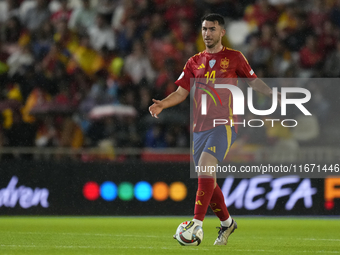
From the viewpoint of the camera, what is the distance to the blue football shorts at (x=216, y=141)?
640cm

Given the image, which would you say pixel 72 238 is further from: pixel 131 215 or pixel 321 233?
pixel 131 215

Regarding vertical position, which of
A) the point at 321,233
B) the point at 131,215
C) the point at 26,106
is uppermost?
the point at 26,106

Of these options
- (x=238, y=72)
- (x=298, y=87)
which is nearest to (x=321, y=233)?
(x=238, y=72)

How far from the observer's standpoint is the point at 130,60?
13844mm

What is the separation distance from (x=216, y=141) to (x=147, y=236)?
6.53 feet

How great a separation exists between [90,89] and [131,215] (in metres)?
3.17

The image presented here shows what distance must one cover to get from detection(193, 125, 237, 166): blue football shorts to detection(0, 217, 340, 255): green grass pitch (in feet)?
2.92

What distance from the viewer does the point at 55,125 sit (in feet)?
44.5

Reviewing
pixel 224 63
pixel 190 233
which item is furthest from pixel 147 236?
pixel 224 63

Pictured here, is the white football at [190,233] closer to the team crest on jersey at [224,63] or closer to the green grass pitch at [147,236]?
the green grass pitch at [147,236]

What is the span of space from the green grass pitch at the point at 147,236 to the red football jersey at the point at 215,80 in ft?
4.08

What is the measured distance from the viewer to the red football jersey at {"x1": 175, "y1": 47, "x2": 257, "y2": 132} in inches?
256

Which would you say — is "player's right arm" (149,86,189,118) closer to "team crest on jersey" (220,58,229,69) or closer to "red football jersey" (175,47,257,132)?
"red football jersey" (175,47,257,132)

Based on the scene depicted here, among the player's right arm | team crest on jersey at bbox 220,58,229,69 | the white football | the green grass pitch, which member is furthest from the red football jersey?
the green grass pitch
